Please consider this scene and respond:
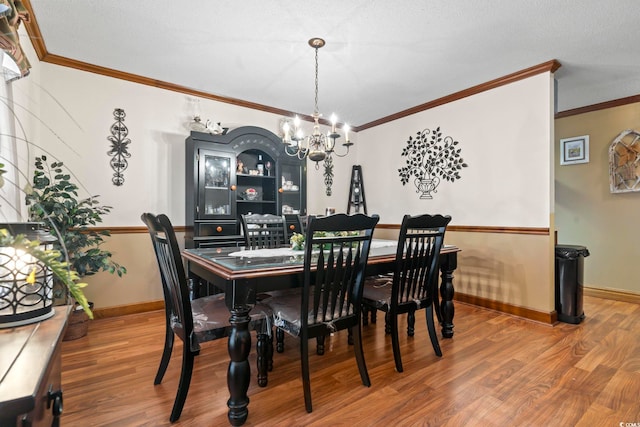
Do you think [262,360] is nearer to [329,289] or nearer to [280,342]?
[280,342]

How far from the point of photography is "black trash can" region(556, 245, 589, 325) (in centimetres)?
281

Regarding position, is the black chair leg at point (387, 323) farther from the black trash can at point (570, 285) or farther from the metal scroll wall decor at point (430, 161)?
the metal scroll wall decor at point (430, 161)

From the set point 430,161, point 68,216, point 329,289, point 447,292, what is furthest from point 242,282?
point 430,161

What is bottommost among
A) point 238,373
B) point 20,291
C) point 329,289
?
point 238,373

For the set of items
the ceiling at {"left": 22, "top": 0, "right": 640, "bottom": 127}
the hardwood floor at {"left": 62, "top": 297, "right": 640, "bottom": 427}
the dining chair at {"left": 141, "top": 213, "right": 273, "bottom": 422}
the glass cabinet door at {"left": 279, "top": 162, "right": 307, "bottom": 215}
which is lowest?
the hardwood floor at {"left": 62, "top": 297, "right": 640, "bottom": 427}

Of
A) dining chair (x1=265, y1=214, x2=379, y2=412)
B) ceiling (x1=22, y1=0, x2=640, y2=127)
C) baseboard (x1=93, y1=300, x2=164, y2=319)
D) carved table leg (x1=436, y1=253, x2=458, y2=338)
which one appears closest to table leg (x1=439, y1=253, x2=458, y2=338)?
carved table leg (x1=436, y1=253, x2=458, y2=338)

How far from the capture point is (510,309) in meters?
3.08

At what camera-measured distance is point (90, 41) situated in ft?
8.15

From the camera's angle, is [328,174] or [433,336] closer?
[433,336]

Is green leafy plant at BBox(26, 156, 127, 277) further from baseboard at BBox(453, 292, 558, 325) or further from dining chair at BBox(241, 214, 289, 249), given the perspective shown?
baseboard at BBox(453, 292, 558, 325)

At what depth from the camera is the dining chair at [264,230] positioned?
2775mm

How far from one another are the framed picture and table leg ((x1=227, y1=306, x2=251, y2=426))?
4.52 m

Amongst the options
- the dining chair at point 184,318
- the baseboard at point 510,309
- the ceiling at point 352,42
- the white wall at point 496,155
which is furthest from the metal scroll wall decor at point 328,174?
the dining chair at point 184,318

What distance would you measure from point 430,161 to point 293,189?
1729 mm
